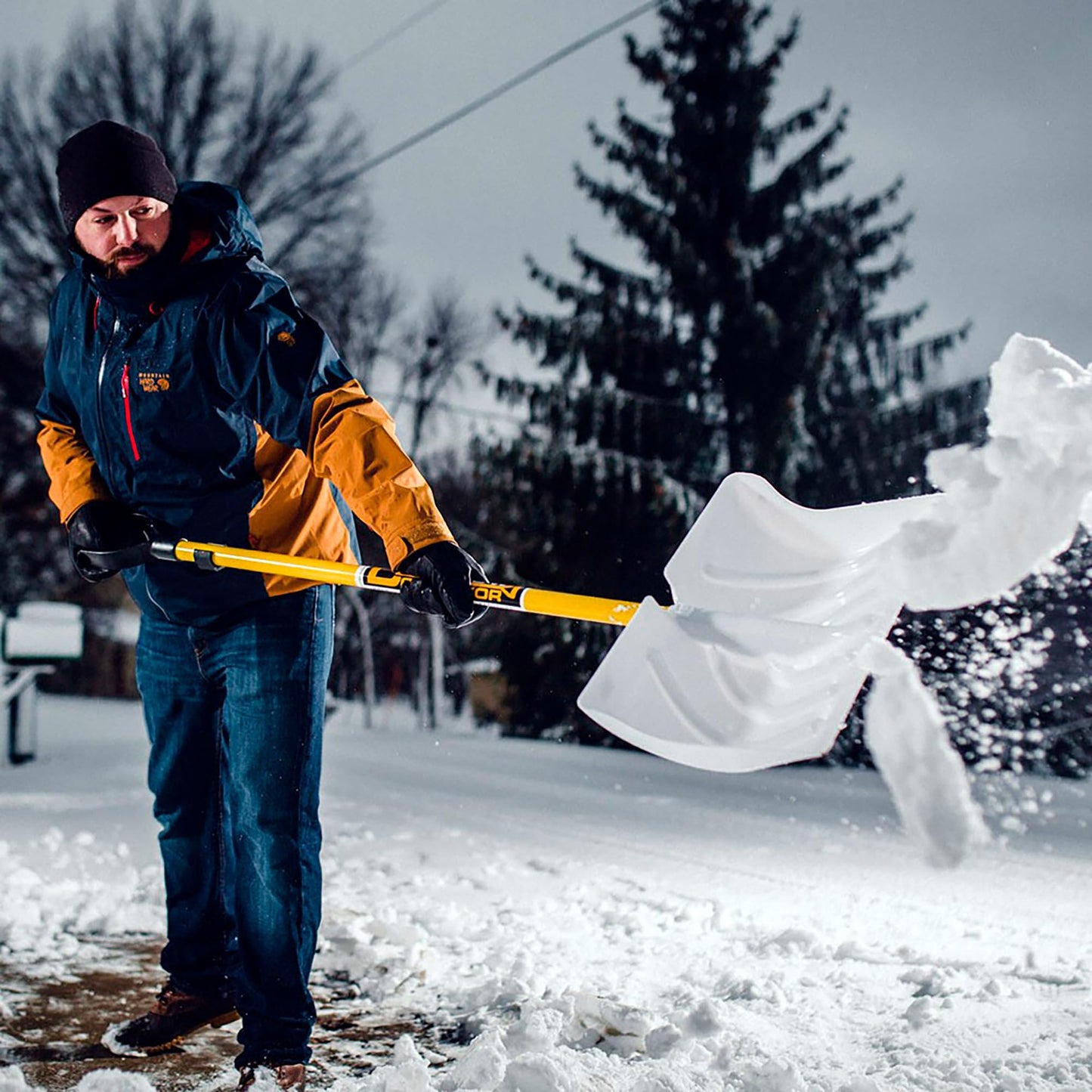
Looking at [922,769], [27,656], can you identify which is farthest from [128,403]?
[27,656]

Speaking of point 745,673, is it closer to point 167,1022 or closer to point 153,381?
point 153,381

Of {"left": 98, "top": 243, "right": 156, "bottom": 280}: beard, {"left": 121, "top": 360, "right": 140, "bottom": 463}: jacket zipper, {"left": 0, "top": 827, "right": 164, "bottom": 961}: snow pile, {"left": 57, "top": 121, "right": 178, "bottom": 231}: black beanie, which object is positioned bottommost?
{"left": 0, "top": 827, "right": 164, "bottom": 961}: snow pile

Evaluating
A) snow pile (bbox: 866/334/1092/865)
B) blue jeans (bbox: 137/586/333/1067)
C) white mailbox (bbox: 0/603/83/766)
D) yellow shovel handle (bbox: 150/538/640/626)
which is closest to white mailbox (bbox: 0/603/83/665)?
white mailbox (bbox: 0/603/83/766)

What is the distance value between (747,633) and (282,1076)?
1.29m

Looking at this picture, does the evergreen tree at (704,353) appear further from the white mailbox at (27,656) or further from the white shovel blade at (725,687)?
the white shovel blade at (725,687)

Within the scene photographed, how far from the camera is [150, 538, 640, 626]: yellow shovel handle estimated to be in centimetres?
230

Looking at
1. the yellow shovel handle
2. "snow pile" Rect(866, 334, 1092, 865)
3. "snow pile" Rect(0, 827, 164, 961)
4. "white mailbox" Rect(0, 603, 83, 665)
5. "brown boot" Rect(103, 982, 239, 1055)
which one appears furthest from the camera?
"white mailbox" Rect(0, 603, 83, 665)

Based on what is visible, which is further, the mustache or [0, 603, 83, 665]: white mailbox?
[0, 603, 83, 665]: white mailbox

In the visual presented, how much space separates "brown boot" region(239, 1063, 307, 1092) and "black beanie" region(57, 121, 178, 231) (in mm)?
1870

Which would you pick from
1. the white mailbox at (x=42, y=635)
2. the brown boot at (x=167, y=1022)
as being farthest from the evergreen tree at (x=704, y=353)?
the brown boot at (x=167, y=1022)

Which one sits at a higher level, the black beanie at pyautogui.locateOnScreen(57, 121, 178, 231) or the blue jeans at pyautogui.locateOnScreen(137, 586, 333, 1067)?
Result: the black beanie at pyautogui.locateOnScreen(57, 121, 178, 231)

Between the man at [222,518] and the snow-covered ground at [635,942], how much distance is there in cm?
29

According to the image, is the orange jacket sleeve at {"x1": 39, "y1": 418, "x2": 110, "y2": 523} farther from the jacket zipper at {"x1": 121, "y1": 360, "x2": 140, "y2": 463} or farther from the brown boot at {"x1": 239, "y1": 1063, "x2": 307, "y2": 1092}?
the brown boot at {"x1": 239, "y1": 1063, "x2": 307, "y2": 1092}

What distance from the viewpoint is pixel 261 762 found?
7.79 feet
